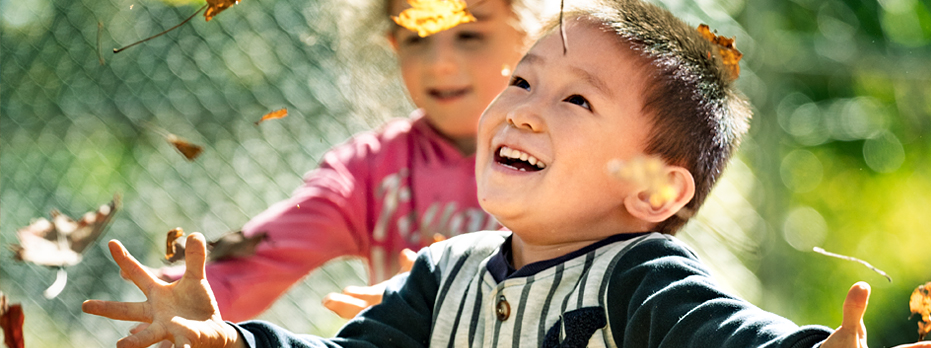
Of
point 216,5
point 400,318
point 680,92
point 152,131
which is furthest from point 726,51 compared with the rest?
point 152,131

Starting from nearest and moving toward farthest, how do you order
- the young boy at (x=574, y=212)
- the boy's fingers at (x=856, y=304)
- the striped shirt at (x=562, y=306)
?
the boy's fingers at (x=856, y=304), the striped shirt at (x=562, y=306), the young boy at (x=574, y=212)

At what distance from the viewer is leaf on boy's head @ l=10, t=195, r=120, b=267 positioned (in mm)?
1334

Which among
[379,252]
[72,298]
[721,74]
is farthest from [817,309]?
[72,298]

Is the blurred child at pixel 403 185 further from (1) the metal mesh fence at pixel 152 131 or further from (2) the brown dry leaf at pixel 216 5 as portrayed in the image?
(1) the metal mesh fence at pixel 152 131

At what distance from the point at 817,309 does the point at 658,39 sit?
8.35 feet

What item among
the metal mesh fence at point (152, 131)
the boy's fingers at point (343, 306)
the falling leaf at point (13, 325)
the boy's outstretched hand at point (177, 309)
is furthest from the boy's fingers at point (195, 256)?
the metal mesh fence at point (152, 131)

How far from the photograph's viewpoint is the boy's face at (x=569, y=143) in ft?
3.36

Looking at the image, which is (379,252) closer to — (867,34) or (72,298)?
(72,298)

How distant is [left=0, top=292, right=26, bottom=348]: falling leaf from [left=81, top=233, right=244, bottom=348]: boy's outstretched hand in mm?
201

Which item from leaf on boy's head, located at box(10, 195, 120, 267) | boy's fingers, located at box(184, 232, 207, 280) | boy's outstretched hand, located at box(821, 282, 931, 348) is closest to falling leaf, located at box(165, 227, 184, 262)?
leaf on boy's head, located at box(10, 195, 120, 267)

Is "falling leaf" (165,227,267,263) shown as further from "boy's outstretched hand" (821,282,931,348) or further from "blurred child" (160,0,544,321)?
"boy's outstretched hand" (821,282,931,348)

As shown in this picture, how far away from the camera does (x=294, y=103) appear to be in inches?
134

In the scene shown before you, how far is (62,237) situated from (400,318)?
0.63m

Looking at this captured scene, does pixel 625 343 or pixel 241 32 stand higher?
pixel 625 343
